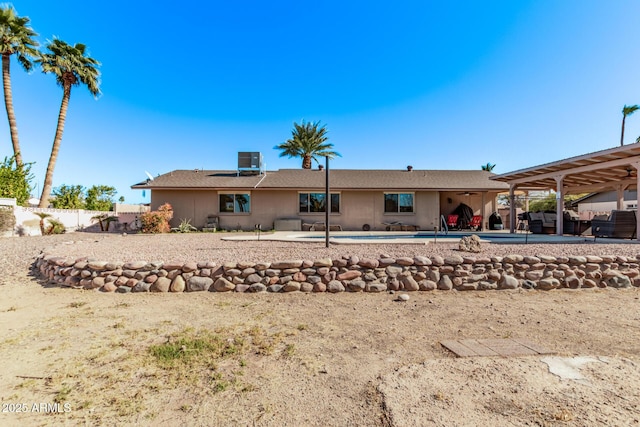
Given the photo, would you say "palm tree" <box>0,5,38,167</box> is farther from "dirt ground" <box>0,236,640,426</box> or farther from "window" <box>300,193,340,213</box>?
"dirt ground" <box>0,236,640,426</box>

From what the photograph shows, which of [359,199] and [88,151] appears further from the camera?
[88,151]

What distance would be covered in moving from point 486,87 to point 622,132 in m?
25.6

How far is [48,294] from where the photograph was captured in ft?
15.8

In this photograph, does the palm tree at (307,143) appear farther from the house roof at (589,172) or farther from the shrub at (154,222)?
the house roof at (589,172)

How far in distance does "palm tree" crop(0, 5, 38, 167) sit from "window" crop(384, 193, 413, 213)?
20.7 meters

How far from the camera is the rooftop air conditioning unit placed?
1811cm

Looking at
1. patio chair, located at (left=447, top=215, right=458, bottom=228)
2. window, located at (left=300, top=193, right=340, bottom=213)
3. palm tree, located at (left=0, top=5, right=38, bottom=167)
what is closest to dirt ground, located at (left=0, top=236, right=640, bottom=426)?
patio chair, located at (left=447, top=215, right=458, bottom=228)

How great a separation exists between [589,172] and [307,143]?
18.2 meters

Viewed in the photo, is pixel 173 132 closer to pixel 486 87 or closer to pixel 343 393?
pixel 486 87

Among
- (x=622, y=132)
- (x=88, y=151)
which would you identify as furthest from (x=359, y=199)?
(x=622, y=132)

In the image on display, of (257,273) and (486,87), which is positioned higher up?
(486,87)

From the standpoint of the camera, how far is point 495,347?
2.89 metres

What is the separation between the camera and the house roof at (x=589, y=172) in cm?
965

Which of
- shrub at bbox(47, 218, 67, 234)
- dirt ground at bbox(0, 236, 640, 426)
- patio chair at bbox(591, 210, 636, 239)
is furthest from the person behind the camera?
shrub at bbox(47, 218, 67, 234)
